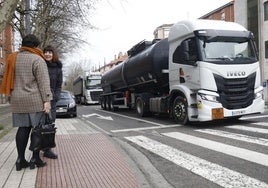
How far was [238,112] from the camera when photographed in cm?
Result: 1151

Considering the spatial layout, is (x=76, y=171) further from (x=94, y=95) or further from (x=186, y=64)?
(x=94, y=95)

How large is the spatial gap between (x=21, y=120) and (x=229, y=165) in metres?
3.40

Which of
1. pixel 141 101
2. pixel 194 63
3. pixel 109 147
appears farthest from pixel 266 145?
pixel 141 101

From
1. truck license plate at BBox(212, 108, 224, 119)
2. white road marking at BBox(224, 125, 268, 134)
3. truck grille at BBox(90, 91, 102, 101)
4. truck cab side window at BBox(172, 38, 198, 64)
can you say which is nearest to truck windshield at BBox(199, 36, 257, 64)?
truck cab side window at BBox(172, 38, 198, 64)

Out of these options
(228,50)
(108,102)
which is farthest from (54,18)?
(228,50)

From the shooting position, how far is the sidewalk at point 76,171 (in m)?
5.16

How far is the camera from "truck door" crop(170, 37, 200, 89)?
11.5 meters

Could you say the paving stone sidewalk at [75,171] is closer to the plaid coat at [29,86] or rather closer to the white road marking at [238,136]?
the plaid coat at [29,86]

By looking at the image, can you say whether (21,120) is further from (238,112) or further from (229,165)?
(238,112)

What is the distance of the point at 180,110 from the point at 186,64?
1548 millimetres

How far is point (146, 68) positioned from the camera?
1565cm

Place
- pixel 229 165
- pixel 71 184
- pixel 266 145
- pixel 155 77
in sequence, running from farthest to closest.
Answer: pixel 155 77 < pixel 266 145 < pixel 229 165 < pixel 71 184

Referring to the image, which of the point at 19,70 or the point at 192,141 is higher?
the point at 19,70

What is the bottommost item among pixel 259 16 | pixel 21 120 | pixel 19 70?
pixel 21 120
